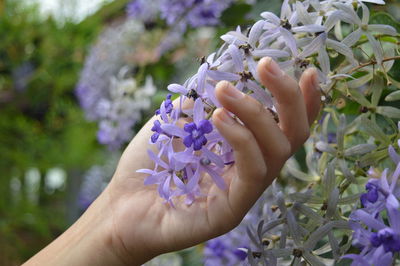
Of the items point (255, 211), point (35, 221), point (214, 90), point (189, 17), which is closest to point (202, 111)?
point (214, 90)

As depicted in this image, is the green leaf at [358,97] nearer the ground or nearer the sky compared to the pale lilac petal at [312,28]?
nearer the ground

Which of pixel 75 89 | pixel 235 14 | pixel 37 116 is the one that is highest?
pixel 235 14

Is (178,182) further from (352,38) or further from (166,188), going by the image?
(352,38)

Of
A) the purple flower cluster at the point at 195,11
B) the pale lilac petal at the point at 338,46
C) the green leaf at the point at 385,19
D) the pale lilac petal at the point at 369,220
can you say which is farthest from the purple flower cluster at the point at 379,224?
the purple flower cluster at the point at 195,11

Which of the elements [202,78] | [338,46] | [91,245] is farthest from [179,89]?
[91,245]

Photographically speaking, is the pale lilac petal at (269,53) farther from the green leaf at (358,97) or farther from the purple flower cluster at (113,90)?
the purple flower cluster at (113,90)

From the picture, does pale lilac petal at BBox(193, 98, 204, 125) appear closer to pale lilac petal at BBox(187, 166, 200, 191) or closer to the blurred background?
pale lilac petal at BBox(187, 166, 200, 191)

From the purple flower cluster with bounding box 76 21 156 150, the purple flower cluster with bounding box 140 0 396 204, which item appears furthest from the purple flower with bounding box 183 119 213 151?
the purple flower cluster with bounding box 76 21 156 150
